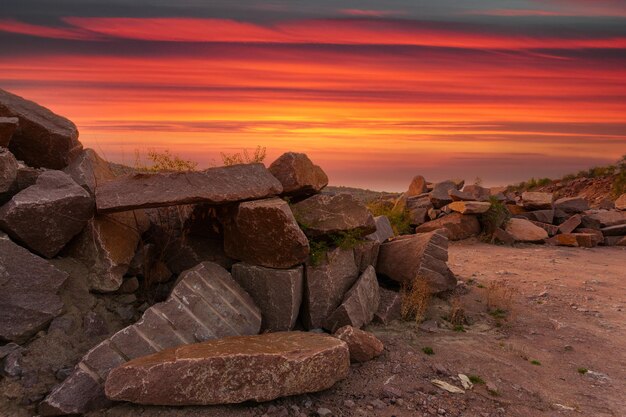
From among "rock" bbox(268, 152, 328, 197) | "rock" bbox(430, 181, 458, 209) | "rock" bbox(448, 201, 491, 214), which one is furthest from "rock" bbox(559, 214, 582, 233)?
"rock" bbox(268, 152, 328, 197)

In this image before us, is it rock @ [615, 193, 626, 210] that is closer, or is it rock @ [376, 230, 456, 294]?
rock @ [376, 230, 456, 294]

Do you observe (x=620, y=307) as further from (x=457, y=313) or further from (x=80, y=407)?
(x=80, y=407)

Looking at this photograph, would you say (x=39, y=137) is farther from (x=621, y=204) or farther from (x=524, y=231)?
(x=621, y=204)

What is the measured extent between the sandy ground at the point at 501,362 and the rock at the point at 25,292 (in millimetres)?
1513

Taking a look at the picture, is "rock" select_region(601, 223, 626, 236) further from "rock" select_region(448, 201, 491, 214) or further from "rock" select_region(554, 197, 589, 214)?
"rock" select_region(448, 201, 491, 214)

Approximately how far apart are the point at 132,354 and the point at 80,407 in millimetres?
817

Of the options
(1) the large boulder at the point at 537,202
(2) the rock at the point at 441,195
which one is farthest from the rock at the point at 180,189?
(1) the large boulder at the point at 537,202

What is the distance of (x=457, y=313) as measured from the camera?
9742mm

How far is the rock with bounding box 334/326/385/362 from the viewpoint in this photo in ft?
25.1

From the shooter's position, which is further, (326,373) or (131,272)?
(131,272)

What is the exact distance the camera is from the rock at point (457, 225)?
18141 millimetres

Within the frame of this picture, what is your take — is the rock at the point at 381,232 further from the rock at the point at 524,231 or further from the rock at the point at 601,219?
the rock at the point at 601,219

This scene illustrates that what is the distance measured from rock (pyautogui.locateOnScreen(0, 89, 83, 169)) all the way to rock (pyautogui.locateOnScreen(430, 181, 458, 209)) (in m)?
13.1

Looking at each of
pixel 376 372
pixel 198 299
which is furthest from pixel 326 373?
pixel 198 299
